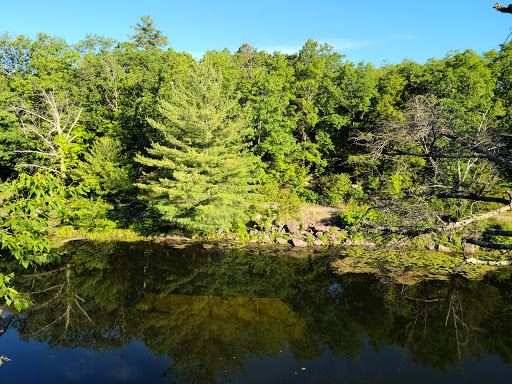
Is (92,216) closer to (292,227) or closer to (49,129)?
(49,129)

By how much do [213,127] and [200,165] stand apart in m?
2.51

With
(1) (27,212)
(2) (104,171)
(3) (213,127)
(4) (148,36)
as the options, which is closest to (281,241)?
(3) (213,127)

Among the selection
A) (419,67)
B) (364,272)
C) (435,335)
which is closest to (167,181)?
(364,272)

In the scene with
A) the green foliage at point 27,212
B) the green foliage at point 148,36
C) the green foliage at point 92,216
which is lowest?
the green foliage at point 92,216

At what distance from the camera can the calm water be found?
8875mm

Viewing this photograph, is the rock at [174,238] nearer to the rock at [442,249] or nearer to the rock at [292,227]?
the rock at [292,227]

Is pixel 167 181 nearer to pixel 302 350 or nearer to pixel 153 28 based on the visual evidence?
pixel 302 350

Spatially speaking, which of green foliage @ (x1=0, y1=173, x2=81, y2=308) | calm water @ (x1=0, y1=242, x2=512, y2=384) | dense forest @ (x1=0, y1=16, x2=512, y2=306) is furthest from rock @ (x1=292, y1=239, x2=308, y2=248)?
green foliage @ (x1=0, y1=173, x2=81, y2=308)

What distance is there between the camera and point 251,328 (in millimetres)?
10859

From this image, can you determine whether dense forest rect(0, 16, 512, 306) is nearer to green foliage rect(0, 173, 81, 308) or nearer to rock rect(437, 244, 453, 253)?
Answer: rock rect(437, 244, 453, 253)

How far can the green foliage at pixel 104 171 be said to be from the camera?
73.9 feet

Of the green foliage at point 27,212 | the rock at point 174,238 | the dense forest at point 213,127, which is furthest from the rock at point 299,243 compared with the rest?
the green foliage at point 27,212

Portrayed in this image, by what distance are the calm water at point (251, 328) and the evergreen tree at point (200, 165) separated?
156 inches

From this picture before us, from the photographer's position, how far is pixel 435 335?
10.4 meters
